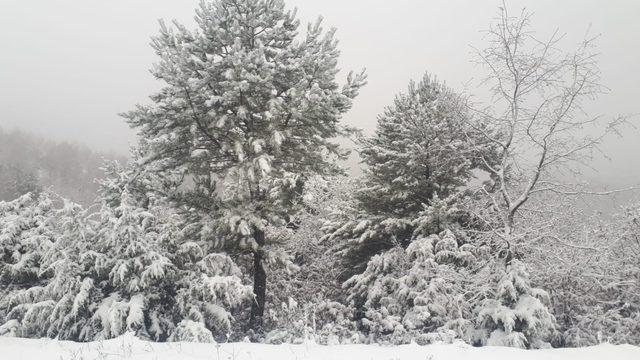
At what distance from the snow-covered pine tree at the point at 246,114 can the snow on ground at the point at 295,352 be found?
19.1 feet

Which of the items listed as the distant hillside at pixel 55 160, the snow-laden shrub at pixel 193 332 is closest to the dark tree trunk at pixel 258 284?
the snow-laden shrub at pixel 193 332

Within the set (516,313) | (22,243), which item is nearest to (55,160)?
(22,243)

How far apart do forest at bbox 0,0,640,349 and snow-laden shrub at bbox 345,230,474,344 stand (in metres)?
0.08

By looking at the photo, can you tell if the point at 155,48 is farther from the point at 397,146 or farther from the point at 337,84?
the point at 397,146

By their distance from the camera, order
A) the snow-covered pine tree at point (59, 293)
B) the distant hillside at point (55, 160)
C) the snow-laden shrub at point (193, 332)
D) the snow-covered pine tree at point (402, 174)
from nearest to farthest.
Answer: the snow-laden shrub at point (193, 332)
the snow-covered pine tree at point (59, 293)
the snow-covered pine tree at point (402, 174)
the distant hillside at point (55, 160)

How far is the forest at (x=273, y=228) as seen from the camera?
38.2ft

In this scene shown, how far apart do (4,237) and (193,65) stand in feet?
22.0

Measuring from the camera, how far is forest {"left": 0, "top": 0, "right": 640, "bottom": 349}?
38.2ft

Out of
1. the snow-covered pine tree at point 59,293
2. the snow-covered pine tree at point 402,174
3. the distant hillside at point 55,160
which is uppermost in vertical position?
the distant hillside at point 55,160

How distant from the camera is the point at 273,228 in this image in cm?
1441

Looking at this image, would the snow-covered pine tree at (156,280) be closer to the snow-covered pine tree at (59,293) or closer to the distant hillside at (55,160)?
the snow-covered pine tree at (59,293)

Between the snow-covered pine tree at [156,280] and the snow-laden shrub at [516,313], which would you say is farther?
the snow-laden shrub at [516,313]

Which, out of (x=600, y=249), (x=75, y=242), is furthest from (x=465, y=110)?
(x=75, y=242)

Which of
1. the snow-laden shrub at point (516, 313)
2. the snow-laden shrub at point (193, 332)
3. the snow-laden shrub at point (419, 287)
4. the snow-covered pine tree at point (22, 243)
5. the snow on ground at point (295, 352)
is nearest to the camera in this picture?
the snow on ground at point (295, 352)
